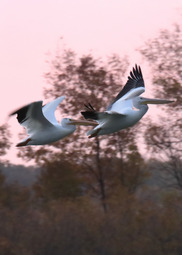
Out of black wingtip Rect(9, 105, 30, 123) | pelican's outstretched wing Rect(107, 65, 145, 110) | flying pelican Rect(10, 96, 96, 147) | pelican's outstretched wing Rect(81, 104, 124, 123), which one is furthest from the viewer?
pelican's outstretched wing Rect(107, 65, 145, 110)

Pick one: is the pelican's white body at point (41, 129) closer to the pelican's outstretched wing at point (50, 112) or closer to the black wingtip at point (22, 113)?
the black wingtip at point (22, 113)

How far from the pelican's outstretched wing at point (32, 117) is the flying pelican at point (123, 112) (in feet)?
2.80

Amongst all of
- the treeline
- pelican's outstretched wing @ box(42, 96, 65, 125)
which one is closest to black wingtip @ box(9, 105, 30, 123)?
pelican's outstretched wing @ box(42, 96, 65, 125)

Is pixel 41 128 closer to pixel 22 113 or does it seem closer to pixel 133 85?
Answer: pixel 22 113

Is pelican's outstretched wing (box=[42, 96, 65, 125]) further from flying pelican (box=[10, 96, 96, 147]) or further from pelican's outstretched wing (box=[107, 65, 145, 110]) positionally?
pelican's outstretched wing (box=[107, 65, 145, 110])

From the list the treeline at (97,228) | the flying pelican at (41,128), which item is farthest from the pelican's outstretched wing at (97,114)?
the treeline at (97,228)

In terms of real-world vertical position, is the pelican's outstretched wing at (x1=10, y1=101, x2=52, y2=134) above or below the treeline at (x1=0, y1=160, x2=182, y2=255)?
above

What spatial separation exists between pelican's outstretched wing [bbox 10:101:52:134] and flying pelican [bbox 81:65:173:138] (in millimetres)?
853

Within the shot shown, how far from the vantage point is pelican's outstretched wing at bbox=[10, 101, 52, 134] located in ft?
44.7

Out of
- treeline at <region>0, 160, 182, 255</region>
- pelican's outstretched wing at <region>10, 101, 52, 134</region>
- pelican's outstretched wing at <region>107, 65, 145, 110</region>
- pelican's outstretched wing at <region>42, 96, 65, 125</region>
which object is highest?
pelican's outstretched wing at <region>10, 101, 52, 134</region>

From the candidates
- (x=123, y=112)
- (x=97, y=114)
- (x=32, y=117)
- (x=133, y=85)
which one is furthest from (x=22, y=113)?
(x=133, y=85)

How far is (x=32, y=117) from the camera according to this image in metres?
14.2

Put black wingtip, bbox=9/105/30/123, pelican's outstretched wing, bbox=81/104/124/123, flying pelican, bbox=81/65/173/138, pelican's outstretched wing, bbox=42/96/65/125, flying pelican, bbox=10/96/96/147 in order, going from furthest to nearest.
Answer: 1. pelican's outstretched wing, bbox=42/96/65/125
2. flying pelican, bbox=81/65/173/138
3. flying pelican, bbox=10/96/96/147
4. pelican's outstretched wing, bbox=81/104/124/123
5. black wingtip, bbox=9/105/30/123

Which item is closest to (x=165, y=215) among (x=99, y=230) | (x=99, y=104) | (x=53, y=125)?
(x=99, y=230)
